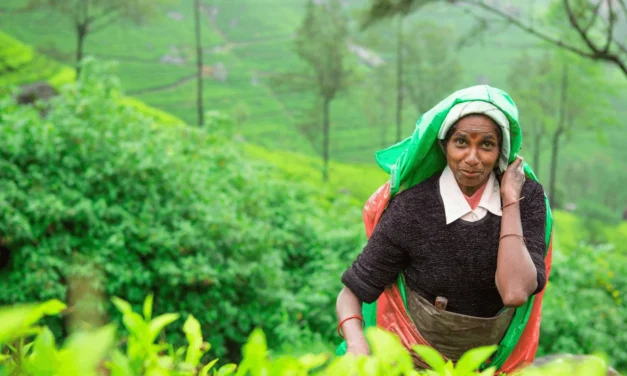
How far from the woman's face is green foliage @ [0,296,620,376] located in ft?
2.74

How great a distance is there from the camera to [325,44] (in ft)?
36.1

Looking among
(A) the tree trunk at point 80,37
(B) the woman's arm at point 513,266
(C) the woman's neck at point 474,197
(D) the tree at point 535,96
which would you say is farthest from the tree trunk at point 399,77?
(B) the woman's arm at point 513,266

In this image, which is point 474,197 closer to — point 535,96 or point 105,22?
point 105,22

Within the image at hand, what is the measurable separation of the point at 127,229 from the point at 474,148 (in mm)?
3154

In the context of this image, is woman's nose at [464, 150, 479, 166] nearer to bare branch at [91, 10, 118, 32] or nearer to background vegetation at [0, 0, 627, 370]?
background vegetation at [0, 0, 627, 370]

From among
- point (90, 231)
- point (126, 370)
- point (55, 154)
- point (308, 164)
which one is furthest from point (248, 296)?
point (308, 164)

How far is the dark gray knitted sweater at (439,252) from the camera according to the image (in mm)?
1753

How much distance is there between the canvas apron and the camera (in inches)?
70.3

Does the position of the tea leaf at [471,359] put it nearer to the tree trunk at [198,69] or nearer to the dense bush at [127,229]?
the dense bush at [127,229]

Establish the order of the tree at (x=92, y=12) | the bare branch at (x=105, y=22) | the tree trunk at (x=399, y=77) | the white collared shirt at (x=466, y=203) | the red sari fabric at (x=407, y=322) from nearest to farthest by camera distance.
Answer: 1. the white collared shirt at (x=466, y=203)
2. the red sari fabric at (x=407, y=322)
3. the tree at (x=92, y=12)
4. the bare branch at (x=105, y=22)
5. the tree trunk at (x=399, y=77)

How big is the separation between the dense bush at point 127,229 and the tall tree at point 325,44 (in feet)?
20.3

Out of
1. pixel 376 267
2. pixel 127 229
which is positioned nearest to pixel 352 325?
pixel 376 267

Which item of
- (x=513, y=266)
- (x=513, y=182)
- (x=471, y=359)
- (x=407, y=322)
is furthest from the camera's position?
(x=407, y=322)

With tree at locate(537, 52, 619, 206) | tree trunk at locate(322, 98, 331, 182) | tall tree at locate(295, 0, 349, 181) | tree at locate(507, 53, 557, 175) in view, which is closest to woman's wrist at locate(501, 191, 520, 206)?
tall tree at locate(295, 0, 349, 181)
